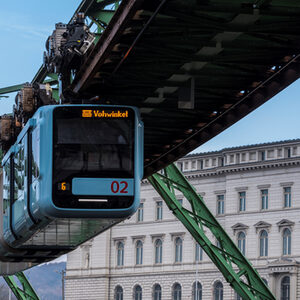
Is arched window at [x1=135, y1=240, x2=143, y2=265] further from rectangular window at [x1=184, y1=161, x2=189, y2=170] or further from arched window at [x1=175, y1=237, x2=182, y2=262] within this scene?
rectangular window at [x1=184, y1=161, x2=189, y2=170]

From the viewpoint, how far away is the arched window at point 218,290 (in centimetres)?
10481

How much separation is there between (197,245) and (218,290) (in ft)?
17.2

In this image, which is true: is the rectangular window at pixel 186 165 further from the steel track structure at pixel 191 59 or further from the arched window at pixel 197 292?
the steel track structure at pixel 191 59

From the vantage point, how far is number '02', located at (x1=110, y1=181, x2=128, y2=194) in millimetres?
18950

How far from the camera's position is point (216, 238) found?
114ft

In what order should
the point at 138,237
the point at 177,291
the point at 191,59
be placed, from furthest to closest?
the point at 138,237 → the point at 177,291 → the point at 191,59

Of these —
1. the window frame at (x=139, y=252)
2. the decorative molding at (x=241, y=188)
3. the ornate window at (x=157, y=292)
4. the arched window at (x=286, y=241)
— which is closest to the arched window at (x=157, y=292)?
the ornate window at (x=157, y=292)

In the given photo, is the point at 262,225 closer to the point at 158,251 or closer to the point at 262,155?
the point at 262,155

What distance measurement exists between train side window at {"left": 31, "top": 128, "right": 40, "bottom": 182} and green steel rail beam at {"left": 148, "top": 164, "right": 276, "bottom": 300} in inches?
A: 576

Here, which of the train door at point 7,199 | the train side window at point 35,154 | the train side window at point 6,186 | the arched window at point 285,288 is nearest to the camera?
the train side window at point 35,154

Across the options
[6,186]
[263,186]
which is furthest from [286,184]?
[6,186]

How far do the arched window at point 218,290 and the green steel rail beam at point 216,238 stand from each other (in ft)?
227

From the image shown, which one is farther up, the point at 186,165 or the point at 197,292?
the point at 186,165

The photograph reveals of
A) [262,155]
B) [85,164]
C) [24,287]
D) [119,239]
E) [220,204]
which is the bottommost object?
[85,164]
